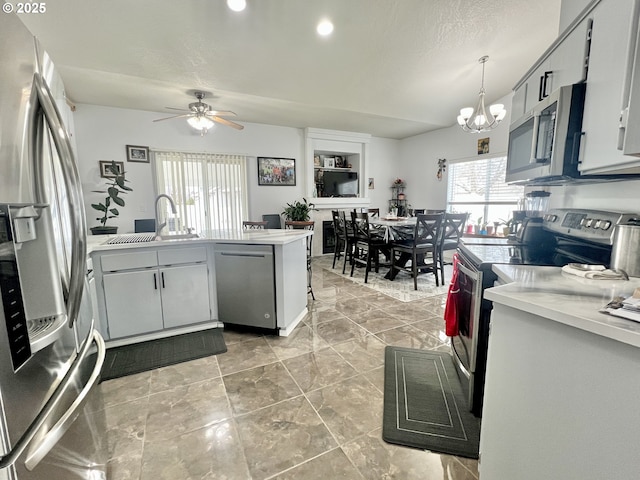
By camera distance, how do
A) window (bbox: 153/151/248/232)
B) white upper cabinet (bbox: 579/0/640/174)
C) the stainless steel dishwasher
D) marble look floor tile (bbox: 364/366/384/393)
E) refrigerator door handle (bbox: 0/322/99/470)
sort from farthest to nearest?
window (bbox: 153/151/248/232) → the stainless steel dishwasher → marble look floor tile (bbox: 364/366/384/393) → white upper cabinet (bbox: 579/0/640/174) → refrigerator door handle (bbox: 0/322/99/470)

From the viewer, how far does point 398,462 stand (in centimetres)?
137

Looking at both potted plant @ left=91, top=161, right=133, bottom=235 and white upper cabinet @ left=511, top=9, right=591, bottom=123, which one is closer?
white upper cabinet @ left=511, top=9, right=591, bottom=123

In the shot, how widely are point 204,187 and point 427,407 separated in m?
4.81

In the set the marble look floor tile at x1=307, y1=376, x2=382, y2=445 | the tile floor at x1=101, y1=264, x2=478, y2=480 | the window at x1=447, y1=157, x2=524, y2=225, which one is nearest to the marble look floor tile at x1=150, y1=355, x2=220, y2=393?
the tile floor at x1=101, y1=264, x2=478, y2=480

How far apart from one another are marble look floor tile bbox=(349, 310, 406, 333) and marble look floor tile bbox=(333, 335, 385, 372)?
21cm

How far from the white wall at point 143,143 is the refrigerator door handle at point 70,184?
14.5ft

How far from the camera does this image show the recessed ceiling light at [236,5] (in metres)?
2.30

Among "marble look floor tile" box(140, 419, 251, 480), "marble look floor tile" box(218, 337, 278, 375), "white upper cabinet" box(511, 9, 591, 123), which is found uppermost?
"white upper cabinet" box(511, 9, 591, 123)

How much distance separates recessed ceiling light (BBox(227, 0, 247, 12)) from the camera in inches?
90.4

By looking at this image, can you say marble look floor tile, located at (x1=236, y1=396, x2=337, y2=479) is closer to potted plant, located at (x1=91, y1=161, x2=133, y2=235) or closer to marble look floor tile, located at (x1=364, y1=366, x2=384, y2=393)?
marble look floor tile, located at (x1=364, y1=366, x2=384, y2=393)

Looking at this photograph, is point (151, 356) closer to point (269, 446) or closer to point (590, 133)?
point (269, 446)

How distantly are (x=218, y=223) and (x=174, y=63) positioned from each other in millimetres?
2783

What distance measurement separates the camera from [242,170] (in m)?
5.43

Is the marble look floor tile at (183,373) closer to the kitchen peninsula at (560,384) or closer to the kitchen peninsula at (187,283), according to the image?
the kitchen peninsula at (187,283)
